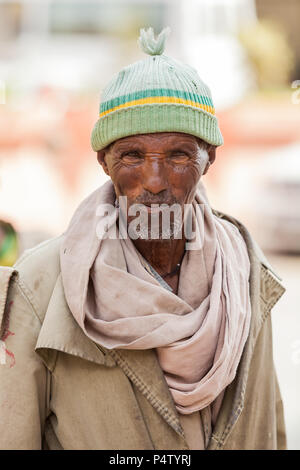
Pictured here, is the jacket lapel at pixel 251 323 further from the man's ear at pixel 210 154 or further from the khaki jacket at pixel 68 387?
the man's ear at pixel 210 154

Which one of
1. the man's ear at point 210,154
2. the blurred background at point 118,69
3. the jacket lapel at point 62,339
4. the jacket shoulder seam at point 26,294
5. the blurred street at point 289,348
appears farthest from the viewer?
the blurred background at point 118,69

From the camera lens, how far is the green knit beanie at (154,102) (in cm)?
185

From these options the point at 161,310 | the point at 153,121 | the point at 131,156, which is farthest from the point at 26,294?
the point at 153,121

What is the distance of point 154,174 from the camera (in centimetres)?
185

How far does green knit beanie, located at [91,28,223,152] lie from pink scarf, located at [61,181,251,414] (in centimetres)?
28

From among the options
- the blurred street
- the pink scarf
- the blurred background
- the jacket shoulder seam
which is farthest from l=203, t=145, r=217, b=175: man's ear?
the blurred background

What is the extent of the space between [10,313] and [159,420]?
1.85 feet

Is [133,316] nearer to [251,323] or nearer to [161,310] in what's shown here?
[161,310]

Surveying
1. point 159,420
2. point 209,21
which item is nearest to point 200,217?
point 159,420

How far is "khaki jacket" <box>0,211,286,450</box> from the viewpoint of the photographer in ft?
6.11

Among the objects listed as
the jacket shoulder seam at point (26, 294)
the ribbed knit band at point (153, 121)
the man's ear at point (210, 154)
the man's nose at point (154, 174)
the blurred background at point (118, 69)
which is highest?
the blurred background at point (118, 69)

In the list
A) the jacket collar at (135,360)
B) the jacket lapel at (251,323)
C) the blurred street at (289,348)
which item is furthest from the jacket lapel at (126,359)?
the blurred street at (289,348)

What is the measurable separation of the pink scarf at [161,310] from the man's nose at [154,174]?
226 mm

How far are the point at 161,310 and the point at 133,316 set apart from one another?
0.30 ft
